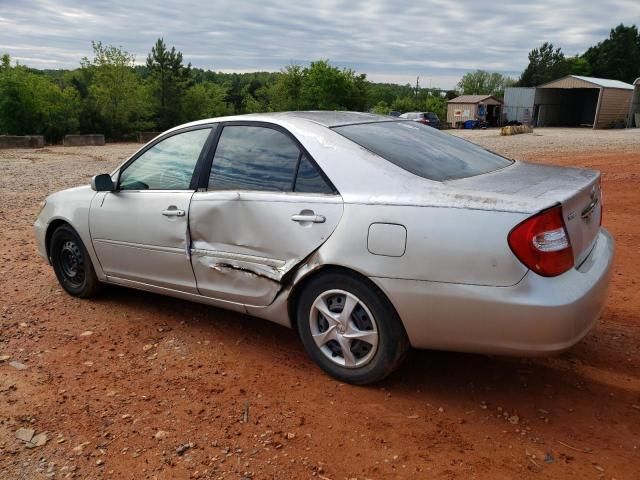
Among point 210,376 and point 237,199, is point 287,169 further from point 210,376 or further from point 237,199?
point 210,376

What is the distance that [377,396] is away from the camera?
3.10 metres

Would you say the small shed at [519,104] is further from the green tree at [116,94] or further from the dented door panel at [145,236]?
the dented door panel at [145,236]

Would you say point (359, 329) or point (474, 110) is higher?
point (359, 329)

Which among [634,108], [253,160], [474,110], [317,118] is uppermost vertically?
[317,118]

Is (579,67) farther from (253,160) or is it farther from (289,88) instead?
(253,160)

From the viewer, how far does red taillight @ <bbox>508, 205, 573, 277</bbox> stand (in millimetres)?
2555

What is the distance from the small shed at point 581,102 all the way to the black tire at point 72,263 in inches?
1889

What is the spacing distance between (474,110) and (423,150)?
50.3 metres

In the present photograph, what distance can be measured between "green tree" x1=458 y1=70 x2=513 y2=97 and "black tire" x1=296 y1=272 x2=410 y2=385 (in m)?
108

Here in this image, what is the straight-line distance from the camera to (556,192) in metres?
2.79

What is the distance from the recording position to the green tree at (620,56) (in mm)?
78500

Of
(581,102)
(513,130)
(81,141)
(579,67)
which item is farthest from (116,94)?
(579,67)

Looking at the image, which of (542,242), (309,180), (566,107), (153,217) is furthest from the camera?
(566,107)

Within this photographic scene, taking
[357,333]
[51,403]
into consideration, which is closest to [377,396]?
[357,333]
